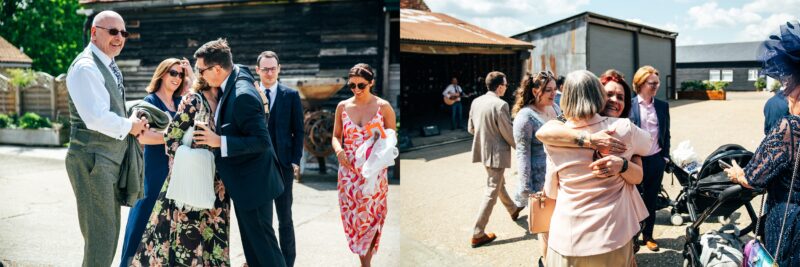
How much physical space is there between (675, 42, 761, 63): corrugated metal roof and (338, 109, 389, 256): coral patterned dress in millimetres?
52985

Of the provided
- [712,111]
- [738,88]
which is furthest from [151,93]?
[738,88]

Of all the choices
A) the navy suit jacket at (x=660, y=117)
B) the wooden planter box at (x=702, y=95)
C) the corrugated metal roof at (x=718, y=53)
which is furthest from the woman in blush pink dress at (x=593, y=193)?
the corrugated metal roof at (x=718, y=53)

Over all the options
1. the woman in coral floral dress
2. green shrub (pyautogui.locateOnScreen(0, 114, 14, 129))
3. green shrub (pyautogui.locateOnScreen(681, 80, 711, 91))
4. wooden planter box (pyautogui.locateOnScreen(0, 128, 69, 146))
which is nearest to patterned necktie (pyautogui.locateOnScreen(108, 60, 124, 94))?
the woman in coral floral dress

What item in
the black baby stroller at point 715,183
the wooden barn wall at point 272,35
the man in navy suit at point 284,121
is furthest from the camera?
the wooden barn wall at point 272,35

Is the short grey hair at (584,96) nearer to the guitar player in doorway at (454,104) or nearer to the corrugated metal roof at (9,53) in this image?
the corrugated metal roof at (9,53)

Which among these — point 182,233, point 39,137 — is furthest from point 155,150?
point 39,137

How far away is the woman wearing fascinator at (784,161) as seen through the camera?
8.41ft

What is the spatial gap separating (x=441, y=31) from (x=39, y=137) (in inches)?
368

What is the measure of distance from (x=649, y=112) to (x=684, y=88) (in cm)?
2238

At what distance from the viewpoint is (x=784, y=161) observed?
259 cm

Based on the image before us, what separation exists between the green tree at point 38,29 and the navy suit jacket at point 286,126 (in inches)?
161

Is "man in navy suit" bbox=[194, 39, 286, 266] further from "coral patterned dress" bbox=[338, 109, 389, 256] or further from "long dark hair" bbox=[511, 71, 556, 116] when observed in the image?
"long dark hair" bbox=[511, 71, 556, 116]

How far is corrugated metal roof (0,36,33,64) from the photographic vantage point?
22.7 feet

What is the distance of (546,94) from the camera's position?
4.47 metres
